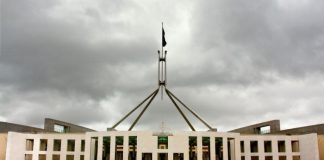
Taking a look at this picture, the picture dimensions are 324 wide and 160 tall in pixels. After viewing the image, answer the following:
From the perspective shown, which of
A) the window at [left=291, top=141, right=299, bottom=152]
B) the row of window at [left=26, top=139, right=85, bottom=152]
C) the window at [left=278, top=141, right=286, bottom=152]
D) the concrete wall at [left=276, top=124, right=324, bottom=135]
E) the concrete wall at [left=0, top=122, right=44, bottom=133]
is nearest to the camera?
the window at [left=291, top=141, right=299, bottom=152]

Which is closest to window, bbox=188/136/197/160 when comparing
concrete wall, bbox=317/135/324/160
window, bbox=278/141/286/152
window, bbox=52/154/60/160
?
window, bbox=278/141/286/152

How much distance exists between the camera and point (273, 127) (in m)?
50.0

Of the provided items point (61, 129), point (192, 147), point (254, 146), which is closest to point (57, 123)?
point (61, 129)

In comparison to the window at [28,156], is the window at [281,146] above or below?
above

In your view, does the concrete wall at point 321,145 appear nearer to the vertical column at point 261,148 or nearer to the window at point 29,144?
the vertical column at point 261,148

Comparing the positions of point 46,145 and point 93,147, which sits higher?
point 46,145

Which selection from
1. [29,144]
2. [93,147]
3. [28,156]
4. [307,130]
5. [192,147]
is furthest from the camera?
[307,130]

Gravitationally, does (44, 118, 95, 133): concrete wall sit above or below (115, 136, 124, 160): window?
above

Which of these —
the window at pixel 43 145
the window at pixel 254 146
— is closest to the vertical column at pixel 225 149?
the window at pixel 254 146

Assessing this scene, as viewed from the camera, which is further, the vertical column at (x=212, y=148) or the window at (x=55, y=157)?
the window at (x=55, y=157)

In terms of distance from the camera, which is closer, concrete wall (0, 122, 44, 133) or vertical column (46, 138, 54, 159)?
vertical column (46, 138, 54, 159)

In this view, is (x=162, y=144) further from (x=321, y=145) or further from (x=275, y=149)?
(x=321, y=145)

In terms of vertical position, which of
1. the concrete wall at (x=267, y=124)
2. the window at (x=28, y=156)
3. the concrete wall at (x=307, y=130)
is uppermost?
the concrete wall at (x=267, y=124)

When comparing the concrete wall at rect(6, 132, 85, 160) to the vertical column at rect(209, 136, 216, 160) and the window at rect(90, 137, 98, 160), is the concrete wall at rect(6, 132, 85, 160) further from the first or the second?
the vertical column at rect(209, 136, 216, 160)
